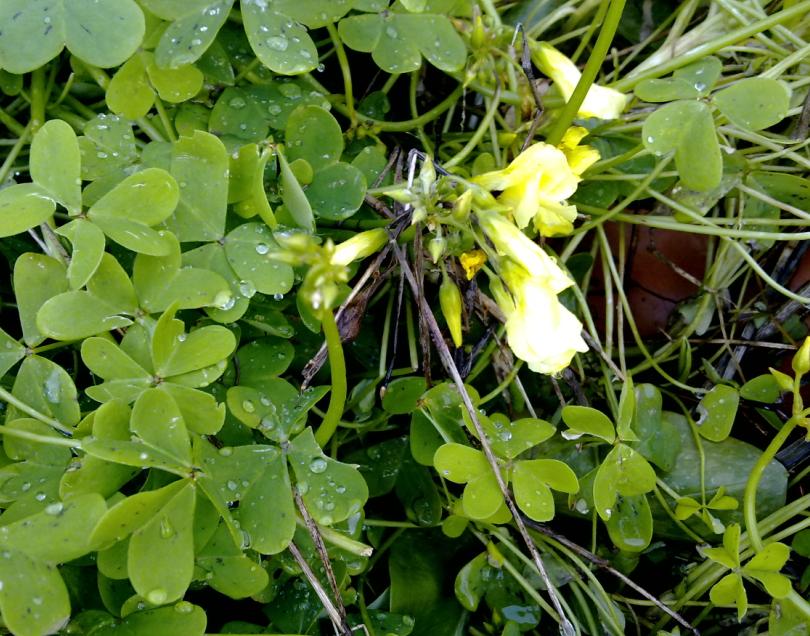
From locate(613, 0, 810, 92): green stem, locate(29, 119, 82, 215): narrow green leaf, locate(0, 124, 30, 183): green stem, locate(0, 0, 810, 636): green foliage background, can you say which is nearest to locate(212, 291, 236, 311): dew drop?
locate(0, 0, 810, 636): green foliage background

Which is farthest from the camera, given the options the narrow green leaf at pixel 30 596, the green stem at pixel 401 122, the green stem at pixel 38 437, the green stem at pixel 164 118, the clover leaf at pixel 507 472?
the green stem at pixel 401 122

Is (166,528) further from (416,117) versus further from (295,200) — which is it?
(416,117)

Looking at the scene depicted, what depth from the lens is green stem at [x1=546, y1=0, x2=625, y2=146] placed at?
37.3 inches

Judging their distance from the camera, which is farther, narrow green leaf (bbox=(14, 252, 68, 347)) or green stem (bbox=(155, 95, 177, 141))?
green stem (bbox=(155, 95, 177, 141))

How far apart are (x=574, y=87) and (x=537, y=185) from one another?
28cm

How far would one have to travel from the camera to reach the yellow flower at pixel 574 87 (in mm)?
1056

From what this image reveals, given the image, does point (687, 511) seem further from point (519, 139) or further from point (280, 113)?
point (280, 113)

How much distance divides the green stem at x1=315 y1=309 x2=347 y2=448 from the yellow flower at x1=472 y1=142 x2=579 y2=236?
24 centimetres

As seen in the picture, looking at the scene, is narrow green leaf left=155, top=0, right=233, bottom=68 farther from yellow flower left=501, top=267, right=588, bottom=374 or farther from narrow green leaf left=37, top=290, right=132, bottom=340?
yellow flower left=501, top=267, right=588, bottom=374

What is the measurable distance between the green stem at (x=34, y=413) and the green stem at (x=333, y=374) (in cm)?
31

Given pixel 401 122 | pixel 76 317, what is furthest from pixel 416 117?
pixel 76 317

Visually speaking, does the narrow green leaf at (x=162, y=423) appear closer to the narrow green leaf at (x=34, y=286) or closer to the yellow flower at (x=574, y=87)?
the narrow green leaf at (x=34, y=286)

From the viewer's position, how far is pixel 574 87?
1.05m

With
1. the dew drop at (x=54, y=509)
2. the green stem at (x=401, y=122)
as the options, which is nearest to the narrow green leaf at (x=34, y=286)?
the dew drop at (x=54, y=509)
